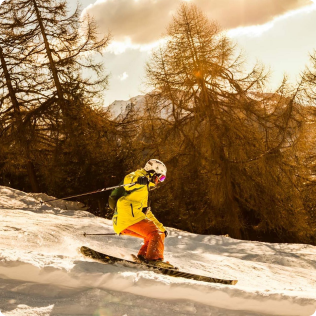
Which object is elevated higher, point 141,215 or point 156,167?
point 156,167

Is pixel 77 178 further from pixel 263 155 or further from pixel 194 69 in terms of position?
pixel 263 155

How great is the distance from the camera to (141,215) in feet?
16.8

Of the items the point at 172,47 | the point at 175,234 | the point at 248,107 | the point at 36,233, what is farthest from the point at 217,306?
the point at 172,47

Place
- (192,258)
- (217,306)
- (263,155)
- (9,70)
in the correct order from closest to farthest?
(217,306) → (192,258) → (263,155) → (9,70)

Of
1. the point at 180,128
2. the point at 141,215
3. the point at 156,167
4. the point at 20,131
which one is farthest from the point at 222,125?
the point at 20,131

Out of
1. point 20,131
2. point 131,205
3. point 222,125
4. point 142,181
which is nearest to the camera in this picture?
point 142,181

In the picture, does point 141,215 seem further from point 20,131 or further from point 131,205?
point 20,131

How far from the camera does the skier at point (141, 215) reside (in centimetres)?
497

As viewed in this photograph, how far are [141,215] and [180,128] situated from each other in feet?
31.8

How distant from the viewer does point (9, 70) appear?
17.3 m

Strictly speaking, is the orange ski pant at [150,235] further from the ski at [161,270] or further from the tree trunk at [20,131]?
the tree trunk at [20,131]

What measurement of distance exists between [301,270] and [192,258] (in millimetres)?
2445

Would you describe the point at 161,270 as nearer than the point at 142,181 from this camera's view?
Yes

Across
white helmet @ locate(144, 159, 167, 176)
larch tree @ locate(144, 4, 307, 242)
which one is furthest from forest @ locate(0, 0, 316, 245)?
white helmet @ locate(144, 159, 167, 176)
